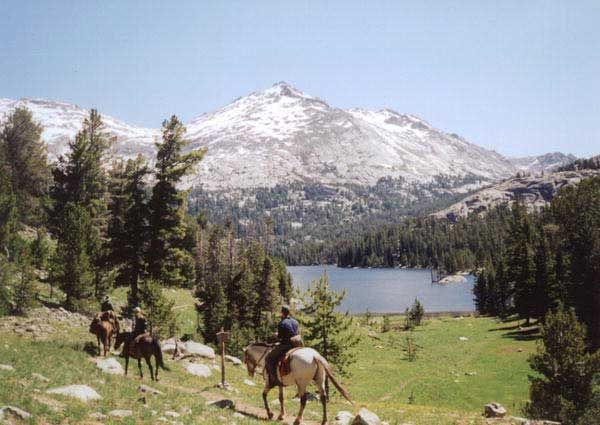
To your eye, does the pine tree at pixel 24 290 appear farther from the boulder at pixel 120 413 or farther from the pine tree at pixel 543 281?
the pine tree at pixel 543 281

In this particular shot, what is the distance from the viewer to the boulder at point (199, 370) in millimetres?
25875

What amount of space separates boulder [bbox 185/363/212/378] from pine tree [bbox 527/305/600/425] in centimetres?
1974

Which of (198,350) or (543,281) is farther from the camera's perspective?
(543,281)

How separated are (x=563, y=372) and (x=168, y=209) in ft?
106

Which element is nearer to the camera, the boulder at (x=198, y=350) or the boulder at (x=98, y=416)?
the boulder at (x=98, y=416)

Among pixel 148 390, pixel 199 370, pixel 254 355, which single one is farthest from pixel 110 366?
pixel 254 355

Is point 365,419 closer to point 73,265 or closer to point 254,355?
point 254,355

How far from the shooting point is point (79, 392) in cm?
1391

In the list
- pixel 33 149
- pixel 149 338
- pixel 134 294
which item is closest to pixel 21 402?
pixel 149 338

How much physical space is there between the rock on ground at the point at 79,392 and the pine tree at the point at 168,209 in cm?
2371

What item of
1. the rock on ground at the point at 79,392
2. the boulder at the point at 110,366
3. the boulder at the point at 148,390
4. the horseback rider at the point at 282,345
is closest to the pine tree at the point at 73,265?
the boulder at the point at 110,366

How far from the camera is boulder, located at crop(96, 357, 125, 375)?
20078 millimetres

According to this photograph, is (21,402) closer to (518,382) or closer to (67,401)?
(67,401)

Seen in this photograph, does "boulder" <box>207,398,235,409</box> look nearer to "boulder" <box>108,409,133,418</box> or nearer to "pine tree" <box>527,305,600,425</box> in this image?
"boulder" <box>108,409,133,418</box>
